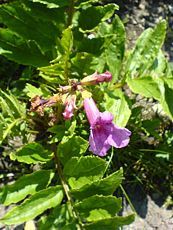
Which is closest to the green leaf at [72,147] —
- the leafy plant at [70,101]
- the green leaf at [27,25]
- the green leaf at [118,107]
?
the leafy plant at [70,101]

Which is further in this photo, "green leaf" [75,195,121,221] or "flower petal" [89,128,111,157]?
"flower petal" [89,128,111,157]

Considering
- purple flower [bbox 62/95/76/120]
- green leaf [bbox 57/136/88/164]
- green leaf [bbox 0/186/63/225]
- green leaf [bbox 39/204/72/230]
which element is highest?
purple flower [bbox 62/95/76/120]

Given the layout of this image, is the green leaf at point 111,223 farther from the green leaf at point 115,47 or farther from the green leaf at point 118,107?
the green leaf at point 115,47

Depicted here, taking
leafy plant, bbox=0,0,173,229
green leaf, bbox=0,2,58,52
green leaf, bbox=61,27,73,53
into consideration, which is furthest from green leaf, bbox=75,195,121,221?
green leaf, bbox=0,2,58,52

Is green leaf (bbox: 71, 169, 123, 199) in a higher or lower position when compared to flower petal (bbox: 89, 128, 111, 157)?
lower

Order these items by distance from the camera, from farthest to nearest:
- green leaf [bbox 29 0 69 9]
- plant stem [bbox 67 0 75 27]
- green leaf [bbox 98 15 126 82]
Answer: green leaf [bbox 98 15 126 82], plant stem [bbox 67 0 75 27], green leaf [bbox 29 0 69 9]

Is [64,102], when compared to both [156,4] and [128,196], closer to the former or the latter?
[128,196]

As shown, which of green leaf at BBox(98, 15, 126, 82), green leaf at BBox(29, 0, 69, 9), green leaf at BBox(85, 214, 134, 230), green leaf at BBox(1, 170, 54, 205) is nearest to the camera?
green leaf at BBox(85, 214, 134, 230)

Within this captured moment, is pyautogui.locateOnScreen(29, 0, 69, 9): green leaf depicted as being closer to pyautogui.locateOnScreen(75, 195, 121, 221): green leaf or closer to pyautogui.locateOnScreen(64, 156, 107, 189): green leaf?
pyautogui.locateOnScreen(64, 156, 107, 189): green leaf
